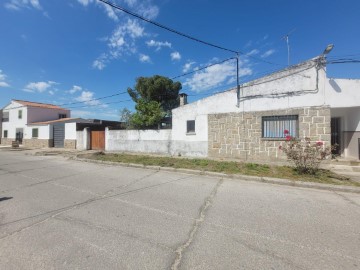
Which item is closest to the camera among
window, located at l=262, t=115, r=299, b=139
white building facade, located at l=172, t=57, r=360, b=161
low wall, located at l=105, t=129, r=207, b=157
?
white building facade, located at l=172, t=57, r=360, b=161

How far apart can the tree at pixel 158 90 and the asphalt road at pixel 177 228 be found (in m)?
21.7

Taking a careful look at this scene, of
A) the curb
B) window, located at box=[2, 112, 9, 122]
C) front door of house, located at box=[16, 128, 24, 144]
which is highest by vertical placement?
window, located at box=[2, 112, 9, 122]

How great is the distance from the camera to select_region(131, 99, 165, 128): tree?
16.3m

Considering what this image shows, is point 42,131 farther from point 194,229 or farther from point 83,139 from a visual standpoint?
point 194,229

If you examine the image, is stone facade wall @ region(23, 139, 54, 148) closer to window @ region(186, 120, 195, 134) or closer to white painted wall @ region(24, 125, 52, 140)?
white painted wall @ region(24, 125, 52, 140)

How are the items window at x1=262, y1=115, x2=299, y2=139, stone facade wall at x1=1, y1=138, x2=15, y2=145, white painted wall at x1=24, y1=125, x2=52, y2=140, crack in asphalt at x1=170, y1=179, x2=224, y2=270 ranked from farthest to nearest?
stone facade wall at x1=1, y1=138, x2=15, y2=145
white painted wall at x1=24, y1=125, x2=52, y2=140
window at x1=262, y1=115, x2=299, y2=139
crack in asphalt at x1=170, y1=179, x2=224, y2=270

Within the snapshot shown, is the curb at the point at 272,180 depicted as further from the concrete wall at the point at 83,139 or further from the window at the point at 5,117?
the window at the point at 5,117

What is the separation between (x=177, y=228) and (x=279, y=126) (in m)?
9.00

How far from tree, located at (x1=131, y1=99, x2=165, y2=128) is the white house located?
14.1 meters

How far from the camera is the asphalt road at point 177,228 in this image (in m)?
2.64

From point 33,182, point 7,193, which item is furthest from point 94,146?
point 7,193

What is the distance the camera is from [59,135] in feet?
77.3

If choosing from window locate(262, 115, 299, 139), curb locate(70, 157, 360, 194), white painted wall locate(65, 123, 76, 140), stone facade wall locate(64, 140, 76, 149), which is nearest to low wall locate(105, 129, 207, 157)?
window locate(262, 115, 299, 139)

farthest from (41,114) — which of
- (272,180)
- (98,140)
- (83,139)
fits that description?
(272,180)
